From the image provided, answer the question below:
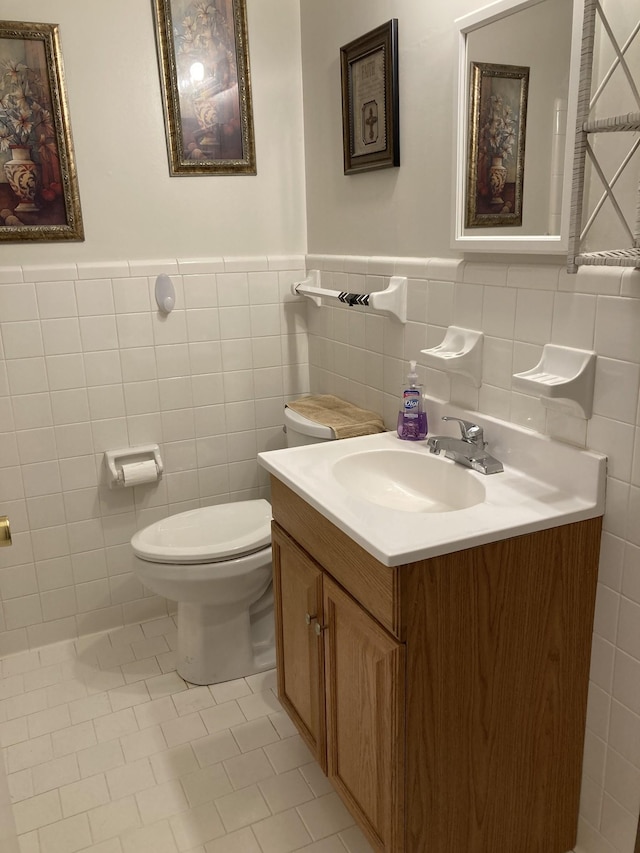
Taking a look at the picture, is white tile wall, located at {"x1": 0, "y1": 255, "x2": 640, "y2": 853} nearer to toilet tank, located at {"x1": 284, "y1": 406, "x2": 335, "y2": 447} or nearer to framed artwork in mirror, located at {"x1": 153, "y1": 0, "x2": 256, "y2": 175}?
toilet tank, located at {"x1": 284, "y1": 406, "x2": 335, "y2": 447}

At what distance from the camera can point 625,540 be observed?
138 centimetres

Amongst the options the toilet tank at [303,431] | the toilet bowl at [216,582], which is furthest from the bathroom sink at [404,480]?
the toilet bowl at [216,582]

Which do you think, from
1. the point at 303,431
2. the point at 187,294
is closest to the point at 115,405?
the point at 187,294

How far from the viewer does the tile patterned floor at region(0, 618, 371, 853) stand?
1.72 m

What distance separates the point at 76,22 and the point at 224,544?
5.36 ft

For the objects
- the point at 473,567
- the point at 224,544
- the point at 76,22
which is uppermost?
the point at 76,22

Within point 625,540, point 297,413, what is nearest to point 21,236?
point 297,413

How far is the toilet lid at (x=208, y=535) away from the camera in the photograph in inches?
82.7

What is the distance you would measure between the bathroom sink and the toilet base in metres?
0.74

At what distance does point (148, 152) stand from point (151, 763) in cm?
185

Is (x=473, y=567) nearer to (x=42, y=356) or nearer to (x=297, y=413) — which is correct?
(x=297, y=413)

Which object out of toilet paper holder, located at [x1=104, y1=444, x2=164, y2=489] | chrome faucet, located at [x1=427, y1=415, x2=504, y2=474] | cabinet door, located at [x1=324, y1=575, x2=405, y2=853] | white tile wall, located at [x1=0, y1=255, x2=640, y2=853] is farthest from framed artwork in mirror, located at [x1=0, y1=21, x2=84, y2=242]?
cabinet door, located at [x1=324, y1=575, x2=405, y2=853]

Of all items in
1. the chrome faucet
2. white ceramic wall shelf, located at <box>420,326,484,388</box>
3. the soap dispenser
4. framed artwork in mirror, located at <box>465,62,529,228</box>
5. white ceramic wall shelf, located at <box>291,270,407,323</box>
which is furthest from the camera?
white ceramic wall shelf, located at <box>291,270,407,323</box>

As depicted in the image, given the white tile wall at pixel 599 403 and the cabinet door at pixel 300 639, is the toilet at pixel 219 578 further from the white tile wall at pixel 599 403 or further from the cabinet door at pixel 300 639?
the white tile wall at pixel 599 403
